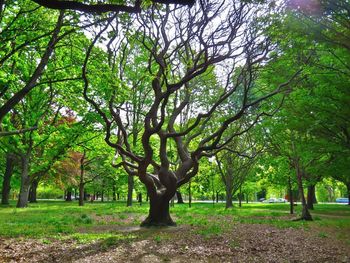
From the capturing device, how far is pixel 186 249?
1020cm

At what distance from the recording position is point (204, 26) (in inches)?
531

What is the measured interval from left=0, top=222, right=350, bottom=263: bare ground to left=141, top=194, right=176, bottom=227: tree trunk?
2367mm

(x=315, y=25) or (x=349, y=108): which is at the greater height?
(x=315, y=25)

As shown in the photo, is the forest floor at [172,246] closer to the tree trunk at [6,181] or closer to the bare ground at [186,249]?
the bare ground at [186,249]

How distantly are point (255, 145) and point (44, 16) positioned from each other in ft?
76.7

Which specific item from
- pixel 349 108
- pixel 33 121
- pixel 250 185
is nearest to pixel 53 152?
pixel 33 121

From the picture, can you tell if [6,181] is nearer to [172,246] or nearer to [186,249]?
[172,246]

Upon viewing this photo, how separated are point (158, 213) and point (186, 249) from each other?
5.47 meters

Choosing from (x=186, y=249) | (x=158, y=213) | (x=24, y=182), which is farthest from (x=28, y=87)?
(x=24, y=182)

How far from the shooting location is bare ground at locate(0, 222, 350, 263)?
8.98 metres

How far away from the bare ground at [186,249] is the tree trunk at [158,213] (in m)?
2.37

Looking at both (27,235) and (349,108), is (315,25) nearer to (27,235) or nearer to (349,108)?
(349,108)

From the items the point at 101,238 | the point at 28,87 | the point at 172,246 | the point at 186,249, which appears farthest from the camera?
the point at 28,87

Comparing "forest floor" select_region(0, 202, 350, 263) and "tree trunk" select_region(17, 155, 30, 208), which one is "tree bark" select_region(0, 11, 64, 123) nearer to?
"forest floor" select_region(0, 202, 350, 263)
